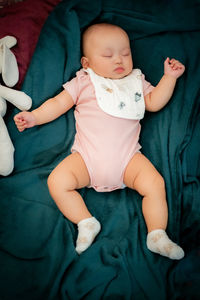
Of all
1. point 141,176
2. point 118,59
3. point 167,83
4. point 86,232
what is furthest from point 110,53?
point 86,232

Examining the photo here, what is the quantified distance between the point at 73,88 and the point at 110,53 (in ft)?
0.72

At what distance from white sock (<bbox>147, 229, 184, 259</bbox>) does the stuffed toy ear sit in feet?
2.80

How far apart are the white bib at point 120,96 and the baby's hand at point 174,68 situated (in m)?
0.12

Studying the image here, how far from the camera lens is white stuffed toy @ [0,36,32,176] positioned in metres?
1.25

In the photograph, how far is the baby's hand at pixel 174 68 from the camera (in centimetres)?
133

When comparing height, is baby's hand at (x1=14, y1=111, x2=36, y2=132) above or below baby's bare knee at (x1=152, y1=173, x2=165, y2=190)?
above

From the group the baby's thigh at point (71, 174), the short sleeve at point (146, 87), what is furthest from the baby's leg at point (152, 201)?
the short sleeve at point (146, 87)

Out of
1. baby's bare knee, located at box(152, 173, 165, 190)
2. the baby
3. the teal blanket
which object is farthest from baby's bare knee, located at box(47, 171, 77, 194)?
baby's bare knee, located at box(152, 173, 165, 190)

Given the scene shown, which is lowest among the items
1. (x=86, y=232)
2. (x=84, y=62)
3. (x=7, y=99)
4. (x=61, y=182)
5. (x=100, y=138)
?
(x=86, y=232)

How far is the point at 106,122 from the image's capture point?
50.9 inches

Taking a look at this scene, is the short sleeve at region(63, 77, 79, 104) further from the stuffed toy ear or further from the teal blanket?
the stuffed toy ear

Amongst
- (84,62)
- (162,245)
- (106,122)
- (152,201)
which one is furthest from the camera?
(84,62)

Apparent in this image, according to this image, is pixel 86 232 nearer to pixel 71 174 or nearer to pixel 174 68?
pixel 71 174

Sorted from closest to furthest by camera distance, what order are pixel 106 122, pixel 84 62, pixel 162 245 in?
pixel 162 245
pixel 106 122
pixel 84 62
